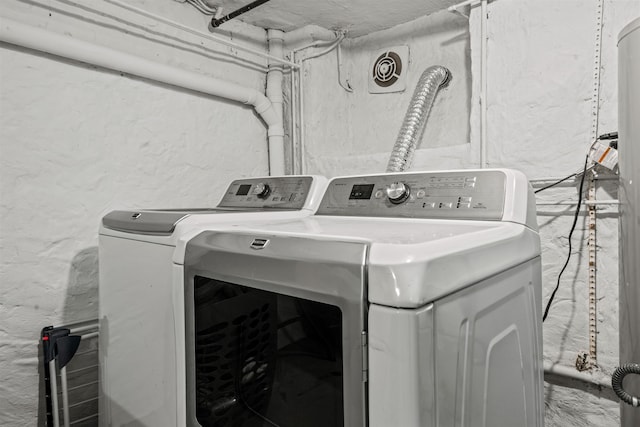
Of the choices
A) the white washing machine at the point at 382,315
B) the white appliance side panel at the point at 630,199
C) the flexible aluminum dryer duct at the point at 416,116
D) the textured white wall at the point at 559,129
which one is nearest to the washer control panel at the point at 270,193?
the white washing machine at the point at 382,315

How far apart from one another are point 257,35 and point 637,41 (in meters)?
1.93

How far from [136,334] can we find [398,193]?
0.94 m

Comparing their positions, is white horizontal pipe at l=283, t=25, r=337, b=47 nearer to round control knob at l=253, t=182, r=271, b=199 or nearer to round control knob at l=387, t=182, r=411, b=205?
round control knob at l=253, t=182, r=271, b=199

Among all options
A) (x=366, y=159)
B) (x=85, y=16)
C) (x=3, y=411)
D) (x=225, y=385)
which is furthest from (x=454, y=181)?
(x=3, y=411)

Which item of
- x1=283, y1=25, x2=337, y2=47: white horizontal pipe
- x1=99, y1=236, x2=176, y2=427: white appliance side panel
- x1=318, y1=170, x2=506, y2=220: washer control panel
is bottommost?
x1=99, y1=236, x2=176, y2=427: white appliance side panel

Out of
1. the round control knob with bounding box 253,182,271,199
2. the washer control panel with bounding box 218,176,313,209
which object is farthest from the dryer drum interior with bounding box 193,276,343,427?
the round control knob with bounding box 253,182,271,199

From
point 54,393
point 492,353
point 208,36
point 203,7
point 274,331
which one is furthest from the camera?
point 203,7

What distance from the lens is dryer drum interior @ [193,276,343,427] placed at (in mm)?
896

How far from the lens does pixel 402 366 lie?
24.8 inches

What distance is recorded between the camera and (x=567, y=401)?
1639 millimetres

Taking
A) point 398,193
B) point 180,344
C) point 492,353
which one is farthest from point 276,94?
point 492,353

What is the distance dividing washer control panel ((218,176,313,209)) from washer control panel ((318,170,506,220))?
159 millimetres

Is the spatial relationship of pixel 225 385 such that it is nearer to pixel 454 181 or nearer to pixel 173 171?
pixel 454 181

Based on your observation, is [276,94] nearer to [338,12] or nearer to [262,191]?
[338,12]
